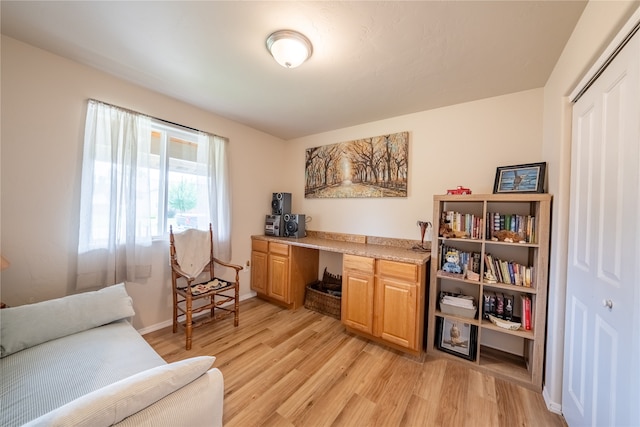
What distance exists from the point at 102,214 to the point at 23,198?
1.43ft

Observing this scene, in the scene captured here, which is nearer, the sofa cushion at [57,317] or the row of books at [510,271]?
the sofa cushion at [57,317]

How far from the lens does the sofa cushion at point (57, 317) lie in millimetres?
1243

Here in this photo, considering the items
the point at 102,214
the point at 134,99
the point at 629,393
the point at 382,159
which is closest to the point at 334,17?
the point at 382,159

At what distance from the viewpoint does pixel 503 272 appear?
1.85 meters

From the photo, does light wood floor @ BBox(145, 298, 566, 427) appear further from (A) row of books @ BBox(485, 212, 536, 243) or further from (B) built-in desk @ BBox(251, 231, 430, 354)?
(A) row of books @ BBox(485, 212, 536, 243)

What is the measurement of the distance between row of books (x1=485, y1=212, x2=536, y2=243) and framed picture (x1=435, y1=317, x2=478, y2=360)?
2.70 ft

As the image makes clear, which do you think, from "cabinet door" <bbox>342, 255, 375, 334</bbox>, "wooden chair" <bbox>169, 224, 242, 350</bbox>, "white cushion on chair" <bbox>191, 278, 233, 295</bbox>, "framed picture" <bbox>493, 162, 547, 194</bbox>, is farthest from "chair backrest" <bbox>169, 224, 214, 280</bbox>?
"framed picture" <bbox>493, 162, 547, 194</bbox>

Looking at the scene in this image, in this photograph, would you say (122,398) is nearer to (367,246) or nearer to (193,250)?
(193,250)

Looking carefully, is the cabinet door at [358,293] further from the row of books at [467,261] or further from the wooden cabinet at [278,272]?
the wooden cabinet at [278,272]

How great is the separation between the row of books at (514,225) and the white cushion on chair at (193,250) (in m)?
2.78

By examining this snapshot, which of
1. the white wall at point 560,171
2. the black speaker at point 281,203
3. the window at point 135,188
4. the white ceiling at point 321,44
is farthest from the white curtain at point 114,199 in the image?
the white wall at point 560,171

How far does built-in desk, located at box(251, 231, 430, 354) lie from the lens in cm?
196

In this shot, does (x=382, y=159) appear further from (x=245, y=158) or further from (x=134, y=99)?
(x=134, y=99)

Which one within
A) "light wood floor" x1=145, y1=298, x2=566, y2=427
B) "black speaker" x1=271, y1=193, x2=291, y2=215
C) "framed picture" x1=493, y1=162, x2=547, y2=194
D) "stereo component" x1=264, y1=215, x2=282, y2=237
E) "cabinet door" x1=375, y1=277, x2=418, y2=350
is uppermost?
"framed picture" x1=493, y1=162, x2=547, y2=194
